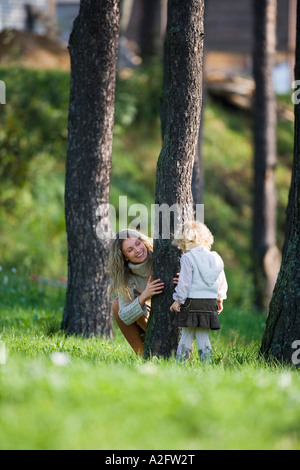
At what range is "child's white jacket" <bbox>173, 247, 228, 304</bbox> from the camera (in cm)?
534

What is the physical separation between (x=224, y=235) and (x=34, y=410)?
1400cm

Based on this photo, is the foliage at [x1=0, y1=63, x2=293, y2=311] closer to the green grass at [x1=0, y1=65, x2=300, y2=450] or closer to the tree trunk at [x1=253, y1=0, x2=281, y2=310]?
the green grass at [x1=0, y1=65, x2=300, y2=450]

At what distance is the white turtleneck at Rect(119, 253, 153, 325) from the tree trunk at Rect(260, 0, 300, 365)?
1.19 meters

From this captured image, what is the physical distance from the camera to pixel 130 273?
6.18 meters

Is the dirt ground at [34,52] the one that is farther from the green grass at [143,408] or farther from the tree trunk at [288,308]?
the green grass at [143,408]

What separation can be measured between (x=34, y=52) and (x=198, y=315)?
14295 millimetres

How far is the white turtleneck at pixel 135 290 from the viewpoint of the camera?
5.98 m

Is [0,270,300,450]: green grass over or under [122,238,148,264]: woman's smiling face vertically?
under

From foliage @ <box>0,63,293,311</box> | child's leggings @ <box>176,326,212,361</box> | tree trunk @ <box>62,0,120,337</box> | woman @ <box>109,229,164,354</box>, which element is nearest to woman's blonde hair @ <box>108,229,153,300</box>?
woman @ <box>109,229,164,354</box>

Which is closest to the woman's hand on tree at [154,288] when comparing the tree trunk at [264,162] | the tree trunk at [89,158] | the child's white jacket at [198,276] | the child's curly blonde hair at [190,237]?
the child's white jacket at [198,276]

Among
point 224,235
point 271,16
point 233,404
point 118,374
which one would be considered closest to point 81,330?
point 118,374

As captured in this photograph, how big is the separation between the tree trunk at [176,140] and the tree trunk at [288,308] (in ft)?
2.75

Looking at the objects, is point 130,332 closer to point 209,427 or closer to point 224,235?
point 209,427
